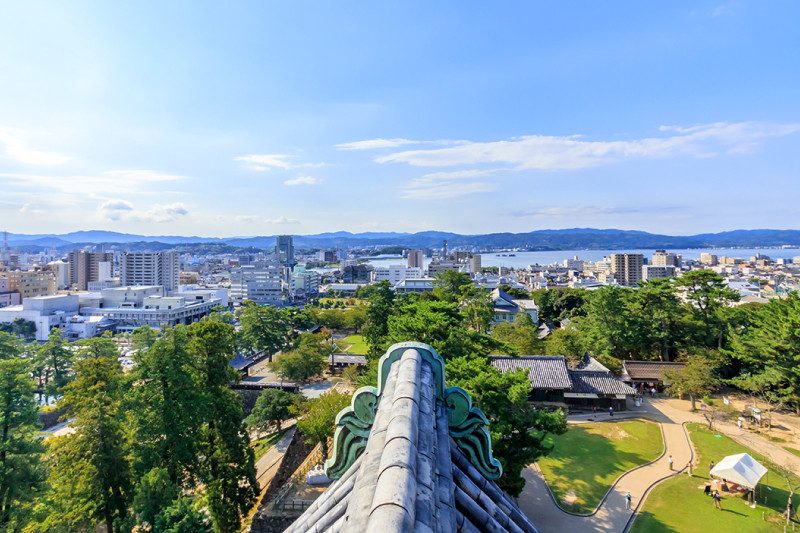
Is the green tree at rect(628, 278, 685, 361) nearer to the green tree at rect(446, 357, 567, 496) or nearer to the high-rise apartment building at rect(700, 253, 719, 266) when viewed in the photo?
the green tree at rect(446, 357, 567, 496)

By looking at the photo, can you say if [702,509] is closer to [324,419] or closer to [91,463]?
[324,419]

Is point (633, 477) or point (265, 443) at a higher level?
point (633, 477)

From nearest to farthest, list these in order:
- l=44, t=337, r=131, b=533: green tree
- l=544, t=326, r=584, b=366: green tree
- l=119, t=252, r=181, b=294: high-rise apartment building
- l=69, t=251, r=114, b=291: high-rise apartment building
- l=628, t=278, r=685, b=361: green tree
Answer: l=44, t=337, r=131, b=533: green tree < l=544, t=326, r=584, b=366: green tree < l=628, t=278, r=685, b=361: green tree < l=119, t=252, r=181, b=294: high-rise apartment building < l=69, t=251, r=114, b=291: high-rise apartment building

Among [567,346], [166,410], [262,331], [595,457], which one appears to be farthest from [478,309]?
[166,410]

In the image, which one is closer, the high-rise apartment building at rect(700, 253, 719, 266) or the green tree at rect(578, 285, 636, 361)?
the green tree at rect(578, 285, 636, 361)

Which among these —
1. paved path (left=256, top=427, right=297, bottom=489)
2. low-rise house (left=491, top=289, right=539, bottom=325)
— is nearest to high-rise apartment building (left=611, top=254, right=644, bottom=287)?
low-rise house (left=491, top=289, right=539, bottom=325)

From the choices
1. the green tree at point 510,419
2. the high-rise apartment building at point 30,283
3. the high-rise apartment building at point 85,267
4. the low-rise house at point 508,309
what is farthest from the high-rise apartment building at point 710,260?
the high-rise apartment building at point 30,283

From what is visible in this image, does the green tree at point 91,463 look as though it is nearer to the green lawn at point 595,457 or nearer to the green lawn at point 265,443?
the green lawn at point 265,443

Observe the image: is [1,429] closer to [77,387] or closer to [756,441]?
[77,387]
